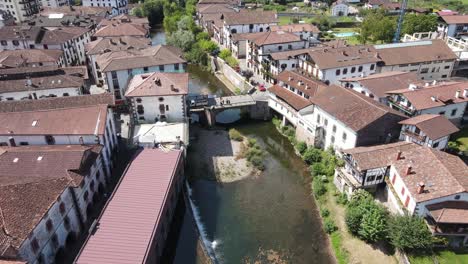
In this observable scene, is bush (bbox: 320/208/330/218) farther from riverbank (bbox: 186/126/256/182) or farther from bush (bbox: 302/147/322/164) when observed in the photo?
riverbank (bbox: 186/126/256/182)

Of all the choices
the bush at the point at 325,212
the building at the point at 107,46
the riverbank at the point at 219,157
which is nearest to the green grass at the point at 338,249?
the bush at the point at 325,212

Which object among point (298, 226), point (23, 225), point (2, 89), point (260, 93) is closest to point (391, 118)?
point (298, 226)

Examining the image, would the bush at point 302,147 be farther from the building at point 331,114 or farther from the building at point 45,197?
the building at point 45,197

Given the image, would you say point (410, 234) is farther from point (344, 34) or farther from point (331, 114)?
point (344, 34)

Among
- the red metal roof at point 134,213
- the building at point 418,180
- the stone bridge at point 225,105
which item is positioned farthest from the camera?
the stone bridge at point 225,105

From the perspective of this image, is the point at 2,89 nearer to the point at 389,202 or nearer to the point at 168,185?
the point at 168,185

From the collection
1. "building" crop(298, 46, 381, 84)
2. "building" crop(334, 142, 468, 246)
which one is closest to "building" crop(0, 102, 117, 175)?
"building" crop(334, 142, 468, 246)
